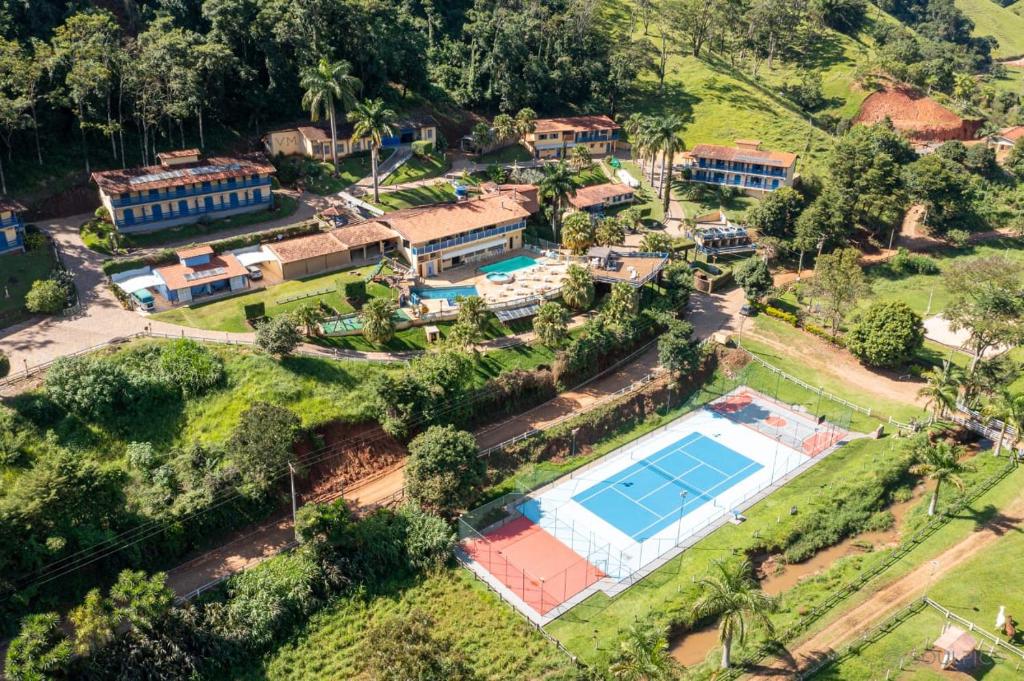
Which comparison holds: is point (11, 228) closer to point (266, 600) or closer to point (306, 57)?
point (306, 57)

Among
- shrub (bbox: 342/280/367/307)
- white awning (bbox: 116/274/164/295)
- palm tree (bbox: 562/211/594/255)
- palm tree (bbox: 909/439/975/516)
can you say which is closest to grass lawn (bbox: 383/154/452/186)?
palm tree (bbox: 562/211/594/255)

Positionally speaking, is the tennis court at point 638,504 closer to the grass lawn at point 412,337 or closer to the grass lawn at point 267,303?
the grass lawn at point 412,337

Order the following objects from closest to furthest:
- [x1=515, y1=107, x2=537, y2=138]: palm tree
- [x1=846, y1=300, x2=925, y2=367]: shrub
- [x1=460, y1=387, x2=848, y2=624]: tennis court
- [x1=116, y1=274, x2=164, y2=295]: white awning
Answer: [x1=460, y1=387, x2=848, y2=624]: tennis court → [x1=116, y1=274, x2=164, y2=295]: white awning → [x1=846, y1=300, x2=925, y2=367]: shrub → [x1=515, y1=107, x2=537, y2=138]: palm tree

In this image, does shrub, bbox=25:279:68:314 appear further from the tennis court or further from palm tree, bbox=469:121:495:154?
palm tree, bbox=469:121:495:154

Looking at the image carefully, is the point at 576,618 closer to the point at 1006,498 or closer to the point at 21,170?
the point at 1006,498

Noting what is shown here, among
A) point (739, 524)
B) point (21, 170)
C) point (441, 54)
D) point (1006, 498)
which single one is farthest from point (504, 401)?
point (441, 54)
